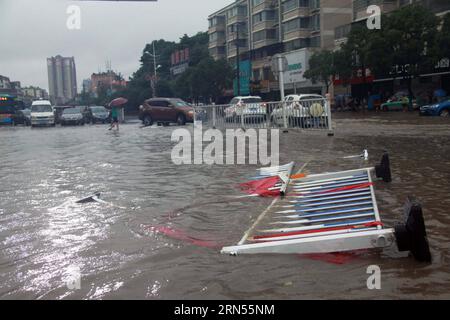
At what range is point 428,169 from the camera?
28.1 feet

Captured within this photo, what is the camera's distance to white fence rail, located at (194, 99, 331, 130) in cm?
1633

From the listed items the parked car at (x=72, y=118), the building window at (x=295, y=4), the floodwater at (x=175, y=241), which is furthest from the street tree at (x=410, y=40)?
the floodwater at (x=175, y=241)

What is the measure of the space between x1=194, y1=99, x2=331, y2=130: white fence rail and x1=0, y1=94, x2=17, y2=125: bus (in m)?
26.5

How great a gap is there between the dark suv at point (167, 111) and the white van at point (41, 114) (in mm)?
9571

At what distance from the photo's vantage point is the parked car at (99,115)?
39906mm

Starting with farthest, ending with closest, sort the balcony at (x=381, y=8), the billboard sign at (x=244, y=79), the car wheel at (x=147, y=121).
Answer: the billboard sign at (x=244, y=79) < the balcony at (x=381, y=8) < the car wheel at (x=147, y=121)

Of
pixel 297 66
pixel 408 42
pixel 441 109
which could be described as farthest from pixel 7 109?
pixel 441 109

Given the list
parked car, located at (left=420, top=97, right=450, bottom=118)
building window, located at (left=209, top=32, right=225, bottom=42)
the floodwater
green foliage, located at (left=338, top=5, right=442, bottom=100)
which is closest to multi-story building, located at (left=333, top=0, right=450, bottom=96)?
green foliage, located at (left=338, top=5, right=442, bottom=100)

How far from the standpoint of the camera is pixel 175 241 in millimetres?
4789

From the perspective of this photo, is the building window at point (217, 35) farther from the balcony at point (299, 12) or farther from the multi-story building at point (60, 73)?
the multi-story building at point (60, 73)

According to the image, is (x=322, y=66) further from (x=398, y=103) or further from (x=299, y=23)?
(x=299, y=23)

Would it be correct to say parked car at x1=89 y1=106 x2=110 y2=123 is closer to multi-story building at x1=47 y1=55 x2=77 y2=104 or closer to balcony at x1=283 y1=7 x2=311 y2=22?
multi-story building at x1=47 y1=55 x2=77 y2=104

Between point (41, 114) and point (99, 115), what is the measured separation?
528cm
